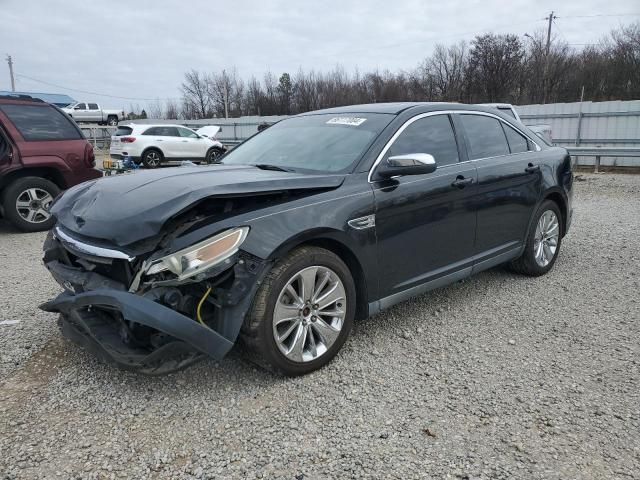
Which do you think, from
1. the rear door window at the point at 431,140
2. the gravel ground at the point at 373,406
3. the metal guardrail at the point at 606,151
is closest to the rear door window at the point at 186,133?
the metal guardrail at the point at 606,151

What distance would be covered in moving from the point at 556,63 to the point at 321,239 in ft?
146

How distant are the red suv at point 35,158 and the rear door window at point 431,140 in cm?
554

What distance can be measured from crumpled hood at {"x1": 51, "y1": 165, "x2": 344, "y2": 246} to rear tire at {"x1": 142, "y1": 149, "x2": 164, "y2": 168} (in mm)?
16561

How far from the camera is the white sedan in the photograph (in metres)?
18.9

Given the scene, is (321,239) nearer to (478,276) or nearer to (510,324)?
(510,324)

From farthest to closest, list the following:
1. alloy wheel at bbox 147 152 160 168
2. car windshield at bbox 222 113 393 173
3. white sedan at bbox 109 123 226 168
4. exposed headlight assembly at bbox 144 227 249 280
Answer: alloy wheel at bbox 147 152 160 168
white sedan at bbox 109 123 226 168
car windshield at bbox 222 113 393 173
exposed headlight assembly at bbox 144 227 249 280

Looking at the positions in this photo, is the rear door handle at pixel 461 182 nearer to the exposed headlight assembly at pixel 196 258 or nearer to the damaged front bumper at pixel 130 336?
the exposed headlight assembly at pixel 196 258

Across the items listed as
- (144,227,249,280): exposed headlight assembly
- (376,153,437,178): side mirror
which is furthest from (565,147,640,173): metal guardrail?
(144,227,249,280): exposed headlight assembly

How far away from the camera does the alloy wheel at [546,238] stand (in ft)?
16.5

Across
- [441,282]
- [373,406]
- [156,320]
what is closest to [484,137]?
[441,282]

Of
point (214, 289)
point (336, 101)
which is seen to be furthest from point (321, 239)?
point (336, 101)

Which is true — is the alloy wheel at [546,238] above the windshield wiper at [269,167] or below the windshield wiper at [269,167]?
below

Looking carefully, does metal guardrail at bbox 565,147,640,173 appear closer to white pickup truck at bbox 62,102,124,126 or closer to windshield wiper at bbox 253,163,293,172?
windshield wiper at bbox 253,163,293,172

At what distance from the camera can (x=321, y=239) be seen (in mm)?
3141
